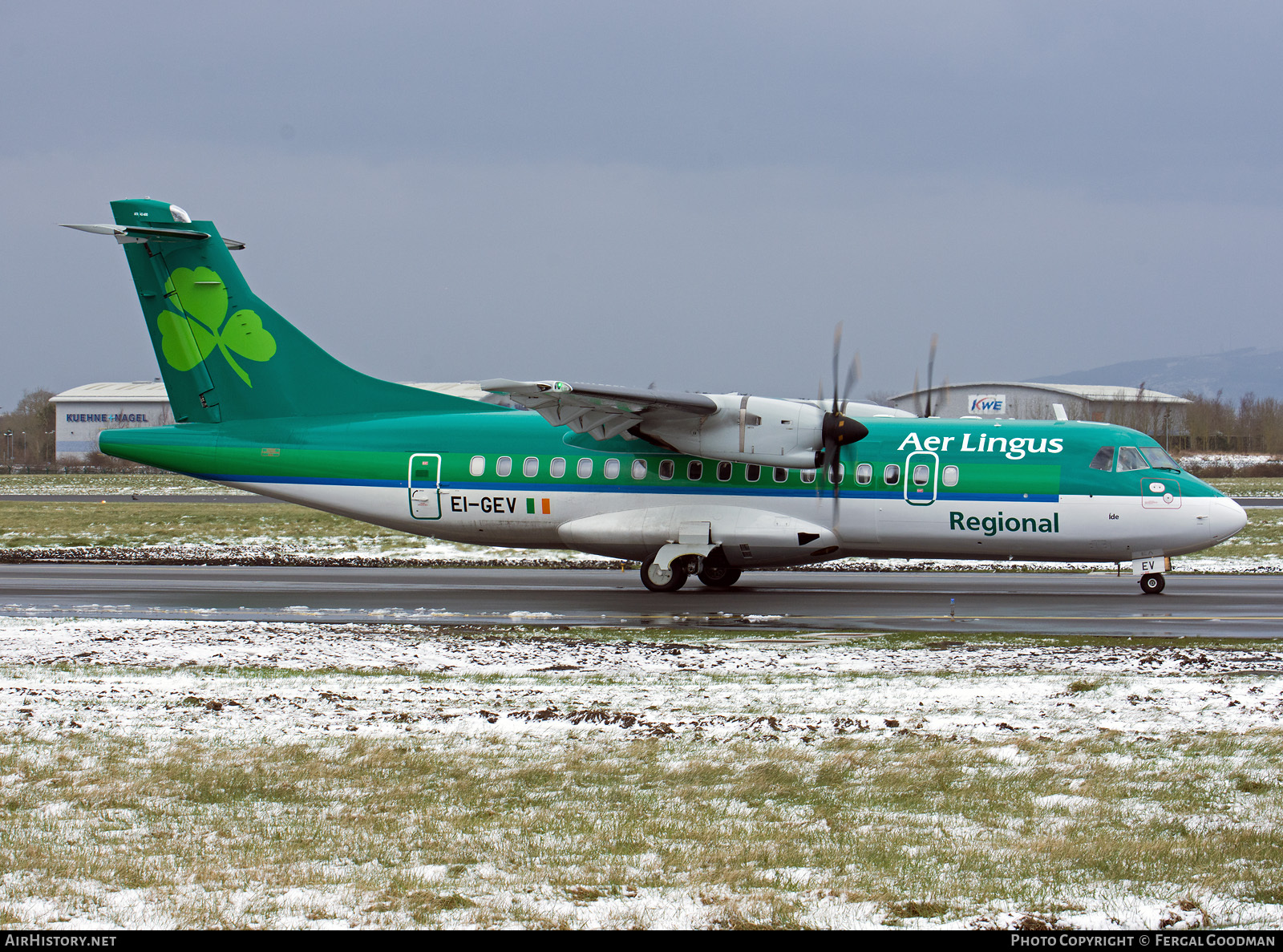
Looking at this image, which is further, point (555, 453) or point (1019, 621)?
point (555, 453)

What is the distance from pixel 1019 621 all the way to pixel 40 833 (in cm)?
1380

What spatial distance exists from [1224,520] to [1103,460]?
2.20m

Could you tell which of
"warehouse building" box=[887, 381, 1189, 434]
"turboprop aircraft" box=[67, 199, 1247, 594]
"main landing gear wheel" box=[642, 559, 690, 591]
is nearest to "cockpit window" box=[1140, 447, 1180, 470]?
"turboprop aircraft" box=[67, 199, 1247, 594]

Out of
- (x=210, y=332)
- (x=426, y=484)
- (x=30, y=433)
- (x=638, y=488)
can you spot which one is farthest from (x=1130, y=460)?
(x=30, y=433)

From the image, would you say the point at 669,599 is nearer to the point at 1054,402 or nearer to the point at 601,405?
the point at 601,405

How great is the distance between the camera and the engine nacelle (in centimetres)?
1995

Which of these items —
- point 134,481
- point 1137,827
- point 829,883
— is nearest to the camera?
point 829,883

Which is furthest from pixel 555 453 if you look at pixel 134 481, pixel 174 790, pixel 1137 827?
pixel 134 481

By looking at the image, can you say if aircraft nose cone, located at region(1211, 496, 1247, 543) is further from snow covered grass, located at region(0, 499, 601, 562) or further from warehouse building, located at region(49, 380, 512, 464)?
warehouse building, located at region(49, 380, 512, 464)

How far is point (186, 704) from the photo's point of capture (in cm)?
1050

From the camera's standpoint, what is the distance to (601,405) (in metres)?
20.1

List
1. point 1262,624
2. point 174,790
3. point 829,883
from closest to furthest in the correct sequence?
1. point 829,883
2. point 174,790
3. point 1262,624

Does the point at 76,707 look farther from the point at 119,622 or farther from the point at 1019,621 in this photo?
the point at 1019,621

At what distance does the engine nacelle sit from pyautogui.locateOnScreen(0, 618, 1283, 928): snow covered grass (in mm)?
6913
